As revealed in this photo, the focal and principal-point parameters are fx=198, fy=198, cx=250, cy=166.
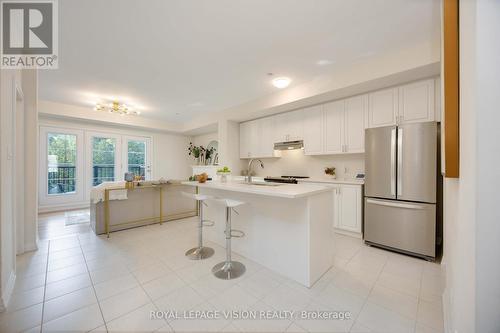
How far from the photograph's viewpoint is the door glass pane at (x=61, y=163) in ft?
17.1

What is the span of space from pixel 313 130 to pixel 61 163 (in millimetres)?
6588

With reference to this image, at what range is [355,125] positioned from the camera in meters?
3.44

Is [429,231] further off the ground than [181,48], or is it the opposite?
[181,48]

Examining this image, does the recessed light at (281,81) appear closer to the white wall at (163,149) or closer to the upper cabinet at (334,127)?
the upper cabinet at (334,127)

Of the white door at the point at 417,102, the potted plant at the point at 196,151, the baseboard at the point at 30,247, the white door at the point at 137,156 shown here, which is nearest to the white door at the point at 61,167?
the white door at the point at 137,156

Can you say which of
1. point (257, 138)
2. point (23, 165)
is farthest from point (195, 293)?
point (257, 138)

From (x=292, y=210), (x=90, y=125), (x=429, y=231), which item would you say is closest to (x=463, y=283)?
(x=292, y=210)

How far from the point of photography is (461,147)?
3.51 feet

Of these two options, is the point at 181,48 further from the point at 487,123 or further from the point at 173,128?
the point at 173,128

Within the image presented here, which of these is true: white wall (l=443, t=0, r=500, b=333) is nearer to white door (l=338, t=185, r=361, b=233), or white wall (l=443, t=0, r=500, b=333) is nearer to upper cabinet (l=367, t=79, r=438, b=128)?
upper cabinet (l=367, t=79, r=438, b=128)

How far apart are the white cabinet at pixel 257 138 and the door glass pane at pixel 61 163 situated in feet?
15.6

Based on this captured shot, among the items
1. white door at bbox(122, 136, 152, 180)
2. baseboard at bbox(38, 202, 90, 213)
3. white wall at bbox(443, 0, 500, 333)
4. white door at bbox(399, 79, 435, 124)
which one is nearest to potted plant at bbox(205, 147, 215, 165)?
white door at bbox(122, 136, 152, 180)

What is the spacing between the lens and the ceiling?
1.89 metres

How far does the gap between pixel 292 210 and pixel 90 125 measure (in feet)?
21.1
